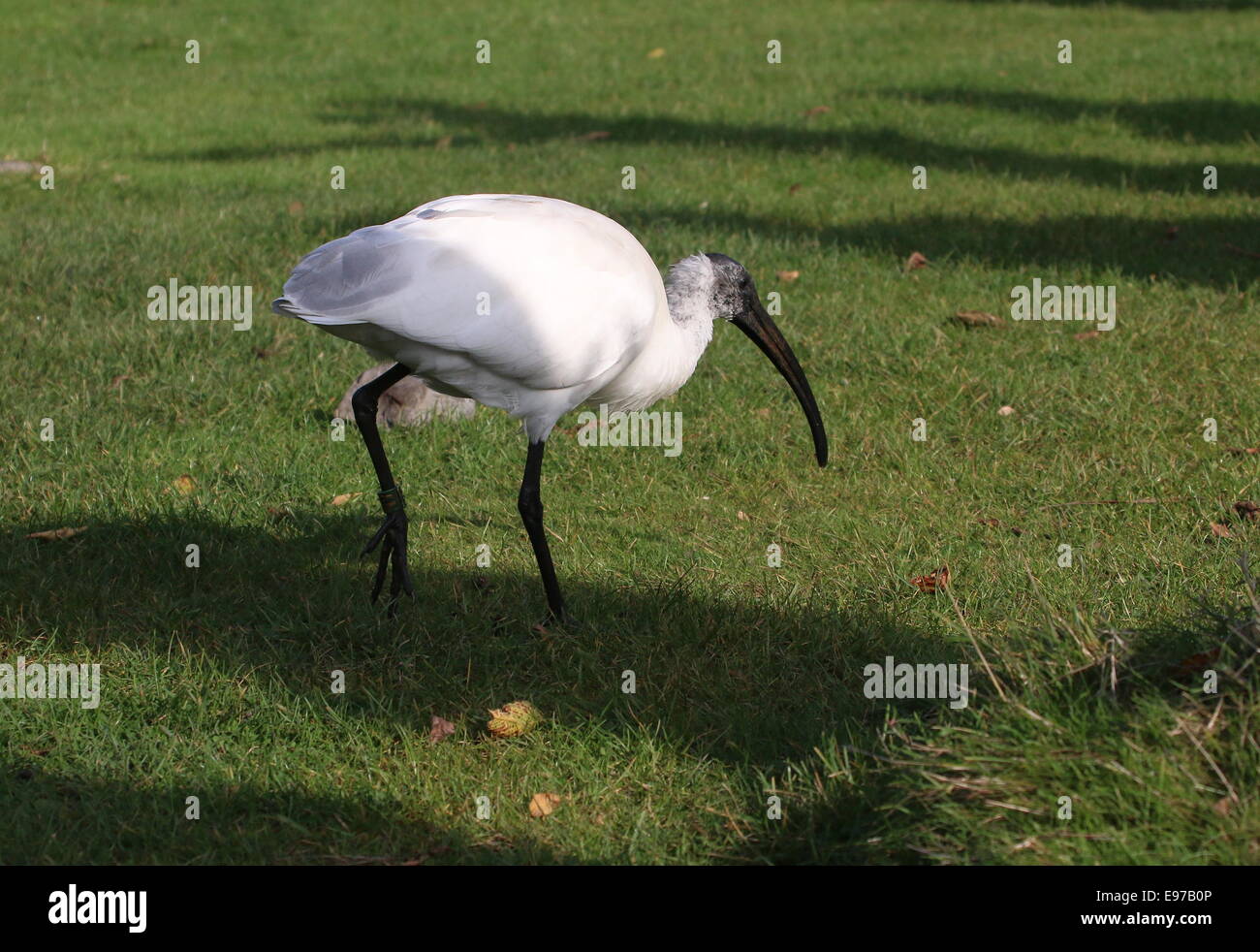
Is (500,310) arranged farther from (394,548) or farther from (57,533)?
(57,533)

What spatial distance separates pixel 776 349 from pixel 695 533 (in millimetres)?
738

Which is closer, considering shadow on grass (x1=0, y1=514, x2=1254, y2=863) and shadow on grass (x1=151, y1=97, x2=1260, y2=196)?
shadow on grass (x1=0, y1=514, x2=1254, y2=863)

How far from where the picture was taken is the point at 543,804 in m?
3.44

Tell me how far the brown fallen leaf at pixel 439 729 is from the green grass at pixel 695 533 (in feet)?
0.19

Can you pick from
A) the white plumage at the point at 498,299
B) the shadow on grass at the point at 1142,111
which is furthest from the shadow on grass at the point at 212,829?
the shadow on grass at the point at 1142,111

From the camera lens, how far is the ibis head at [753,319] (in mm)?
4816

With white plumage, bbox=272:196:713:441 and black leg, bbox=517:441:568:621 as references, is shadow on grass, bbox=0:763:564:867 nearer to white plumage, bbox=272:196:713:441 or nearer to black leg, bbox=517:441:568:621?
black leg, bbox=517:441:568:621

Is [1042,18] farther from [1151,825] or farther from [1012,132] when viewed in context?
[1151,825]

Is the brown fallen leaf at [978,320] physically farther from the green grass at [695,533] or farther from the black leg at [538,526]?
the black leg at [538,526]

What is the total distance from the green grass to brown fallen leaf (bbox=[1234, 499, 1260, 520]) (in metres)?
0.06

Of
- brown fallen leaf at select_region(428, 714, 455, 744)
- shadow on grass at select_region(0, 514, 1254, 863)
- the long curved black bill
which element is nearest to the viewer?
shadow on grass at select_region(0, 514, 1254, 863)

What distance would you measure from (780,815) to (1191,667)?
100cm

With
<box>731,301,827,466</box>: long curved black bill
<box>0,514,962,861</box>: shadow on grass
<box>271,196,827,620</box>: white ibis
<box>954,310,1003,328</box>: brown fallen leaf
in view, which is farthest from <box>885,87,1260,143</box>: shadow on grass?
<box>0,514,962,861</box>: shadow on grass

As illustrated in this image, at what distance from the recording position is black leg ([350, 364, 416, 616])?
4.32 m
